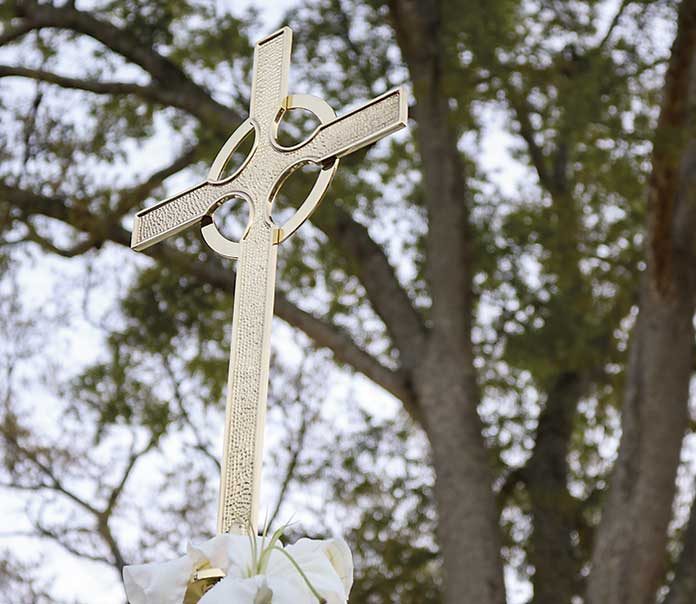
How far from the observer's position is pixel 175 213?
2.66 m

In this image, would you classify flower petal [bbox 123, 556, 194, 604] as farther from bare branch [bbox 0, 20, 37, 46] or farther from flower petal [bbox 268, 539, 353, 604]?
bare branch [bbox 0, 20, 37, 46]

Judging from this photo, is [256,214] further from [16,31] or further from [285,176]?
[16,31]

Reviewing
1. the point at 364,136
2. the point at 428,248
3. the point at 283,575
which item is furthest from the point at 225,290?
the point at 283,575

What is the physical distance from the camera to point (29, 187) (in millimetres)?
7770

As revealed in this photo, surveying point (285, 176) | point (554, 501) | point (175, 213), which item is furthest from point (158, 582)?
point (554, 501)

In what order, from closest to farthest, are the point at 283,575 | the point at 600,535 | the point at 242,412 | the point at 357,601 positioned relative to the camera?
the point at 283,575 → the point at 242,412 → the point at 600,535 → the point at 357,601

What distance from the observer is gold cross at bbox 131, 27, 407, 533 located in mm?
2021

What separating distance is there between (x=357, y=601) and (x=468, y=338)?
2440mm

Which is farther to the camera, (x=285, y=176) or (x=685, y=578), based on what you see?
(x=685, y=578)

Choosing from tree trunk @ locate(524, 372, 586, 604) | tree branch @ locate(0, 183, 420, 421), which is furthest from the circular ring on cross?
tree trunk @ locate(524, 372, 586, 604)

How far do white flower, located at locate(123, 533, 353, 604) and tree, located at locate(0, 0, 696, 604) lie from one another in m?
4.64

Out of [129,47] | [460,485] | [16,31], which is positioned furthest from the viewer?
[129,47]

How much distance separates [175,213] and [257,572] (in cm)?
116

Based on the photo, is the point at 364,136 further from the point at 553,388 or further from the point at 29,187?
the point at 553,388
